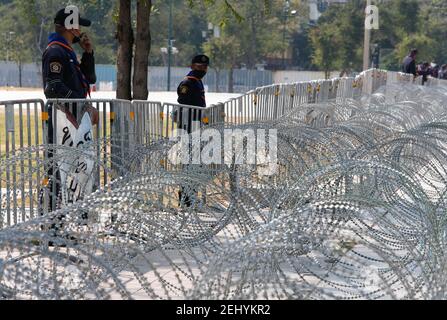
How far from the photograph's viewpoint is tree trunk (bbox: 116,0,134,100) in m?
12.4

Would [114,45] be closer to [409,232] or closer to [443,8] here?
[443,8]

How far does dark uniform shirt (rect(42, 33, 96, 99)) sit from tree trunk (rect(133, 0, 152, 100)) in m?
3.43

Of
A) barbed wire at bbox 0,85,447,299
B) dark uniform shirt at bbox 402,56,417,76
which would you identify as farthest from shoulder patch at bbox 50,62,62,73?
dark uniform shirt at bbox 402,56,417,76

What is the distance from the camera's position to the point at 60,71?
9.36 meters

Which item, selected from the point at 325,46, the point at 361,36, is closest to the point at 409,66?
the point at 325,46

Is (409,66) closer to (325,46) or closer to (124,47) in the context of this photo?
(124,47)

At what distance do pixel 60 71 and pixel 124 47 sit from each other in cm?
321

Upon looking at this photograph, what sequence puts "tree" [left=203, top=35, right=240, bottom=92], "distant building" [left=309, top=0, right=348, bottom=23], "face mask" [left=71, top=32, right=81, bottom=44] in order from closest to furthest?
"face mask" [left=71, top=32, right=81, bottom=44], "tree" [left=203, top=35, right=240, bottom=92], "distant building" [left=309, top=0, right=348, bottom=23]

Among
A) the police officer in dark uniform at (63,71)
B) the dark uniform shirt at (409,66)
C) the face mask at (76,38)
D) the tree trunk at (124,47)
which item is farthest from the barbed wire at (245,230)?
the dark uniform shirt at (409,66)

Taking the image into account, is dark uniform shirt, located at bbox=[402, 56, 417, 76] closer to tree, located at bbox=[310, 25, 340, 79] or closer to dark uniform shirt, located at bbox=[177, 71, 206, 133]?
dark uniform shirt, located at bbox=[177, 71, 206, 133]

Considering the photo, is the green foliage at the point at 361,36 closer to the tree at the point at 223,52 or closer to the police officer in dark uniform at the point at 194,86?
the tree at the point at 223,52
